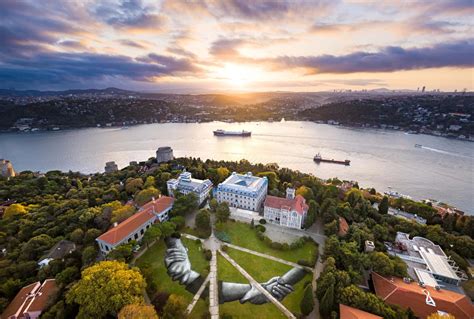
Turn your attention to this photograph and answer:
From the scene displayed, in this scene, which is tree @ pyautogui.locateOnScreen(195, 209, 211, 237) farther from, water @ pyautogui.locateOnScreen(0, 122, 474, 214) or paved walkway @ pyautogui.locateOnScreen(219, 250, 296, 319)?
water @ pyautogui.locateOnScreen(0, 122, 474, 214)

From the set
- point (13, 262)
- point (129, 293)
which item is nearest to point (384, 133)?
point (129, 293)

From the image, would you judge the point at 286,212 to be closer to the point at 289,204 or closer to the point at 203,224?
the point at 289,204

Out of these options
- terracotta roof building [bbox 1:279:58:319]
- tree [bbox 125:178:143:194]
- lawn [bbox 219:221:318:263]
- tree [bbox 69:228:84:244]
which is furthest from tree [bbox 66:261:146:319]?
tree [bbox 125:178:143:194]

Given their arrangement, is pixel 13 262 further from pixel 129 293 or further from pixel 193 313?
pixel 193 313

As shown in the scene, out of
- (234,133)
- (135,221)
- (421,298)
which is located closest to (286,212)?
(421,298)

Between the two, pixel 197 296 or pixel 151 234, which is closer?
pixel 197 296

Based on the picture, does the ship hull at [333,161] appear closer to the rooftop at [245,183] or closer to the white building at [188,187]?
the rooftop at [245,183]
